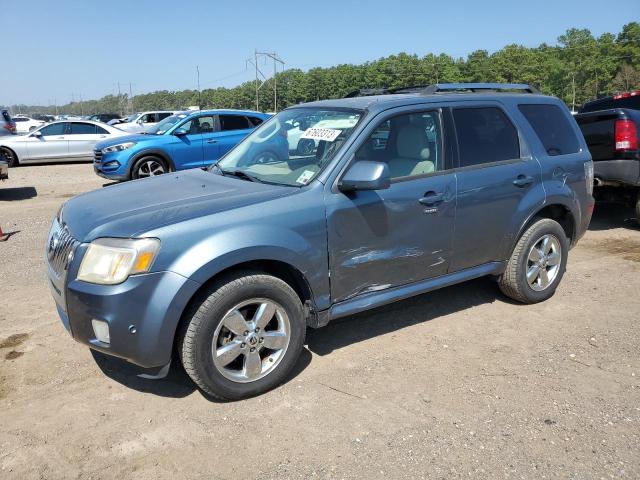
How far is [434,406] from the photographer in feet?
10.8

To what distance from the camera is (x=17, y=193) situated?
1160cm

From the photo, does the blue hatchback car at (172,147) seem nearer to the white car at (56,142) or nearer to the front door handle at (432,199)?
the white car at (56,142)

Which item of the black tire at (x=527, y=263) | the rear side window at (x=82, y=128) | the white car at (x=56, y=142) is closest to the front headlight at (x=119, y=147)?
the white car at (x=56, y=142)

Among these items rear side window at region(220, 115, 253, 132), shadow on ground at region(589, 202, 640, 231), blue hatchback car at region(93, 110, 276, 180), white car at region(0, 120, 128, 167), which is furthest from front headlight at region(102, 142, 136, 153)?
shadow on ground at region(589, 202, 640, 231)

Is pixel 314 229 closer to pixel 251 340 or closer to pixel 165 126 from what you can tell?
pixel 251 340

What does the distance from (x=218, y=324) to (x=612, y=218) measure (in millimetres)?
7618

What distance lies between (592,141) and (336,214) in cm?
559

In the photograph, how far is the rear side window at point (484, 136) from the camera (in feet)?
13.9

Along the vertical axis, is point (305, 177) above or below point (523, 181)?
above

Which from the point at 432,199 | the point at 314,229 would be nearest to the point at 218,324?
the point at 314,229

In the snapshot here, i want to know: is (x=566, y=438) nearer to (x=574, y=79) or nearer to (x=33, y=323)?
(x=33, y=323)

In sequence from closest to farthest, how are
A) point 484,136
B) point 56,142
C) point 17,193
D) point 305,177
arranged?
point 305,177, point 484,136, point 17,193, point 56,142

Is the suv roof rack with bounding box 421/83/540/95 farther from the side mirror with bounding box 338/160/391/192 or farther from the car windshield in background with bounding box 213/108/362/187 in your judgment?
the side mirror with bounding box 338/160/391/192

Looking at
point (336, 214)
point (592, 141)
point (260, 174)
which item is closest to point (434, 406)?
point (336, 214)
